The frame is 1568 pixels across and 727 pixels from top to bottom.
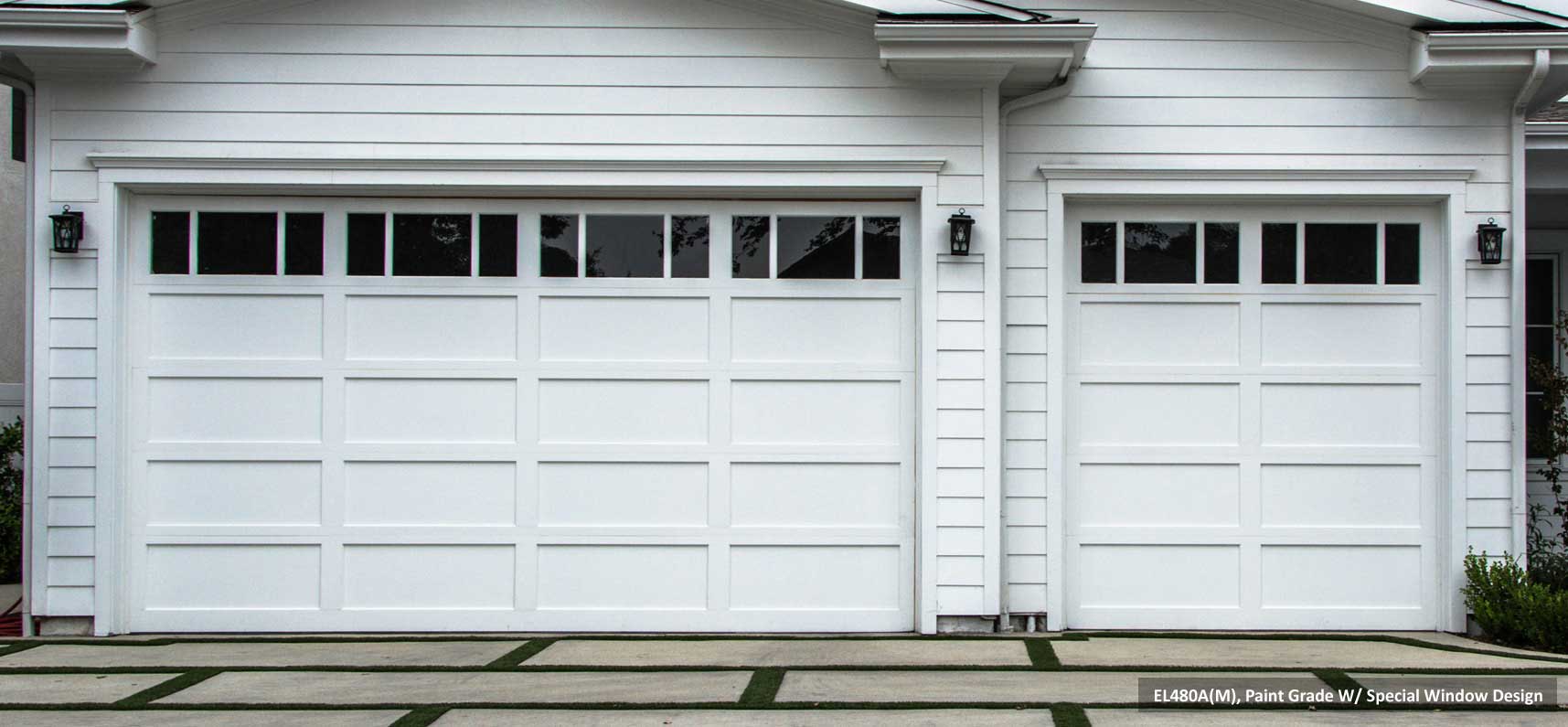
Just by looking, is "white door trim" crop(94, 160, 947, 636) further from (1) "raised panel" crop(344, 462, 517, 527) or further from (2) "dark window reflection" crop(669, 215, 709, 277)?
(1) "raised panel" crop(344, 462, 517, 527)

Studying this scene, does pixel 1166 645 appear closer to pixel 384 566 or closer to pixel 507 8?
pixel 384 566

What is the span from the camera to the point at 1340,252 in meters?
6.61

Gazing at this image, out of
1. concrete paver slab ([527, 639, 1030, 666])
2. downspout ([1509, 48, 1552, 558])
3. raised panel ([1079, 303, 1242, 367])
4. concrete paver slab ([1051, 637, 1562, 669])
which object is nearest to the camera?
concrete paver slab ([1051, 637, 1562, 669])

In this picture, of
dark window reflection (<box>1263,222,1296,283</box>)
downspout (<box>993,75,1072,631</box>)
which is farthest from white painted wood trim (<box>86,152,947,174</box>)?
dark window reflection (<box>1263,222,1296,283</box>)

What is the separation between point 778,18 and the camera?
21.0ft

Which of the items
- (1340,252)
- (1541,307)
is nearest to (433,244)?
(1340,252)

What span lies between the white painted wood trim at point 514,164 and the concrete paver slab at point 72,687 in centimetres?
253

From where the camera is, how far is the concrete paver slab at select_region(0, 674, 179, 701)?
4938mm

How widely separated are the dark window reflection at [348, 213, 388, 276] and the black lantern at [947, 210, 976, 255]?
2938 millimetres

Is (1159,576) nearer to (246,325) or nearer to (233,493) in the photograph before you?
(233,493)

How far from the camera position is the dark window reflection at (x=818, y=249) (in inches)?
258

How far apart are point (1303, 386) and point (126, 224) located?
6.17m

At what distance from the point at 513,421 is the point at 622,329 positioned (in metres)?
0.74

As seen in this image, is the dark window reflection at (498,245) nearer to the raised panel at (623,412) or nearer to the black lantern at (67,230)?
the raised panel at (623,412)
